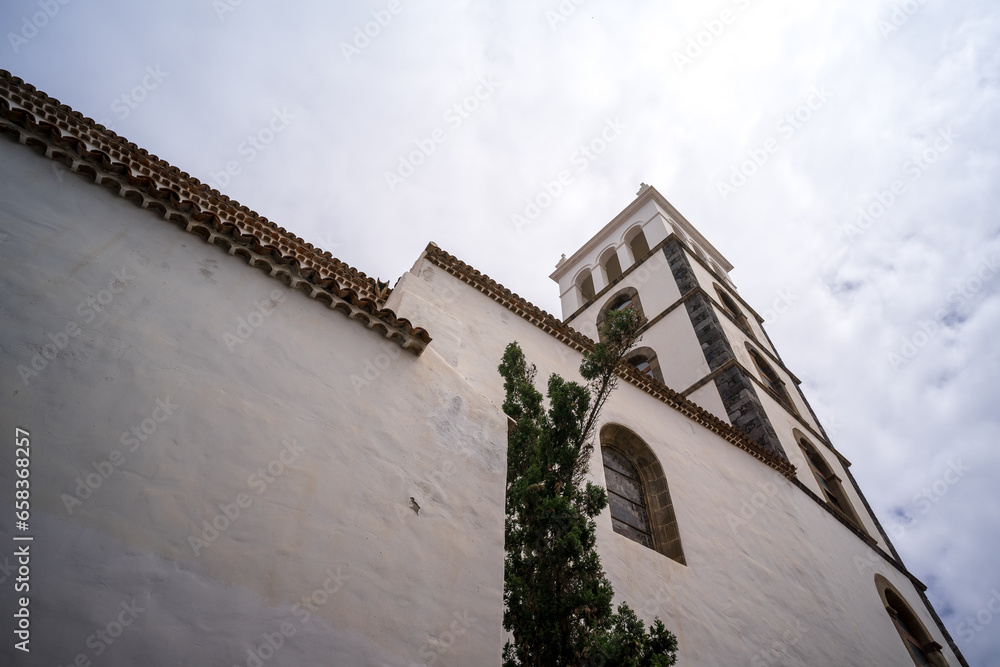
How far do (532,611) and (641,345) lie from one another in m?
11.5

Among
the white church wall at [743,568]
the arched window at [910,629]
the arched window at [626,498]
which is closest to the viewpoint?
the white church wall at [743,568]

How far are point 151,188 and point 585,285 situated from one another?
55.2ft

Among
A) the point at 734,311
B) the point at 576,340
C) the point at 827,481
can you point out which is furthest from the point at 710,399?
the point at 734,311

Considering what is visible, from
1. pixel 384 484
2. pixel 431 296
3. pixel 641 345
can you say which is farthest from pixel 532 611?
pixel 641 345

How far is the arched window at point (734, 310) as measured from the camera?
15.8 m

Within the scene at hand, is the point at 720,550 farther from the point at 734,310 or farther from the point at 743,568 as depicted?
the point at 734,310

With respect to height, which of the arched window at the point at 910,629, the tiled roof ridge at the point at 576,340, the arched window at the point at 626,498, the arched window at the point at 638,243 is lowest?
the arched window at the point at 626,498

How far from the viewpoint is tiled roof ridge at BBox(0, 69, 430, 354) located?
12.4 ft

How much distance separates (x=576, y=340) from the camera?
9016 millimetres

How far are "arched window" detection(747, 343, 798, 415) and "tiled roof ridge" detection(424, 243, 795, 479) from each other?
4.16 metres

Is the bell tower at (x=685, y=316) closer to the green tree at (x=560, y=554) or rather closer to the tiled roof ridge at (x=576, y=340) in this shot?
the tiled roof ridge at (x=576, y=340)

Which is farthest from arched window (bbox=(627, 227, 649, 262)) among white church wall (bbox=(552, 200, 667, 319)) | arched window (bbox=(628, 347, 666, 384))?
arched window (bbox=(628, 347, 666, 384))

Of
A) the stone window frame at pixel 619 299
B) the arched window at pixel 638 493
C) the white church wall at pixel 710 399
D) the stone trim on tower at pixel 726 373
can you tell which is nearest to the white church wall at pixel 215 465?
the arched window at pixel 638 493

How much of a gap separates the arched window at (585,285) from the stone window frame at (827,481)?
8328 millimetres
